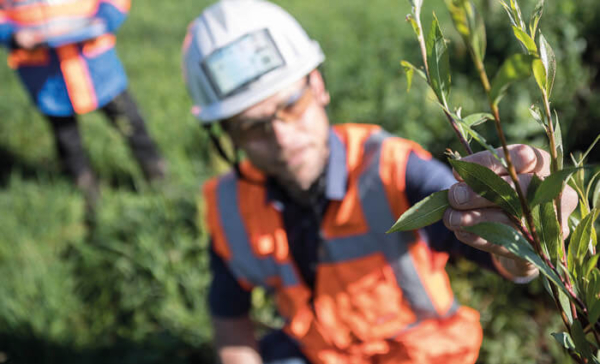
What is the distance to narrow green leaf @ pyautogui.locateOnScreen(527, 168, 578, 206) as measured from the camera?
1.36ft

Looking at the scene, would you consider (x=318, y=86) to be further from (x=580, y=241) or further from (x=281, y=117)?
(x=580, y=241)

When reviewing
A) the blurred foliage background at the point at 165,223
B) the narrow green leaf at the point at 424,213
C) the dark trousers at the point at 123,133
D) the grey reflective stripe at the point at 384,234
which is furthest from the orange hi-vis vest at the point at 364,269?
the dark trousers at the point at 123,133

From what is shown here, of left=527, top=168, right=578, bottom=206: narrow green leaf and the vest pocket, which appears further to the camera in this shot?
the vest pocket

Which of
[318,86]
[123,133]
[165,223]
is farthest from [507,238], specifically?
[123,133]

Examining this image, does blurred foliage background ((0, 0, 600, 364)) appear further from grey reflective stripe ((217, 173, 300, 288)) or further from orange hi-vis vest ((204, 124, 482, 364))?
grey reflective stripe ((217, 173, 300, 288))

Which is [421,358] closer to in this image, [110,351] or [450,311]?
[450,311]

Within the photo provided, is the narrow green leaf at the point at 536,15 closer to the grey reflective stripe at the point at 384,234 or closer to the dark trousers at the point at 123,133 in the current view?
the grey reflective stripe at the point at 384,234

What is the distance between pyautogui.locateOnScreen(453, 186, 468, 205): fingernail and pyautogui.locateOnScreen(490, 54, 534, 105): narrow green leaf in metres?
0.24

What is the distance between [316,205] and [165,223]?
142 centimetres

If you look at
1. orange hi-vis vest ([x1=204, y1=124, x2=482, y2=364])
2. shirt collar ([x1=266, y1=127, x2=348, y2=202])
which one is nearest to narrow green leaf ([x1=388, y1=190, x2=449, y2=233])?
orange hi-vis vest ([x1=204, y1=124, x2=482, y2=364])

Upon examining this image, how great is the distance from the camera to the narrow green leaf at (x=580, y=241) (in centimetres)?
46

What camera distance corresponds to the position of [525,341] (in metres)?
1.94

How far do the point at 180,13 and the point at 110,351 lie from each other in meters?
5.38

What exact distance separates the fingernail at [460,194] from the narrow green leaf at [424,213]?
0.07 feet
